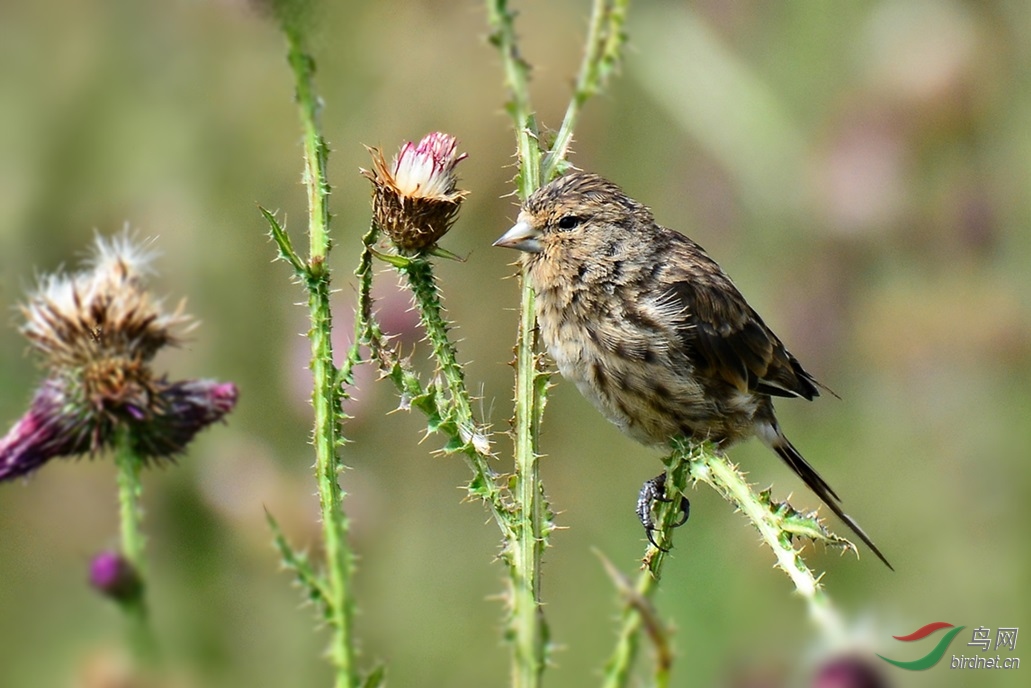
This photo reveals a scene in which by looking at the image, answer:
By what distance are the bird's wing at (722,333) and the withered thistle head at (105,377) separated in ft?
4.79

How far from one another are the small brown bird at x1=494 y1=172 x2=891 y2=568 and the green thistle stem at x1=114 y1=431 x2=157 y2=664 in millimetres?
1235

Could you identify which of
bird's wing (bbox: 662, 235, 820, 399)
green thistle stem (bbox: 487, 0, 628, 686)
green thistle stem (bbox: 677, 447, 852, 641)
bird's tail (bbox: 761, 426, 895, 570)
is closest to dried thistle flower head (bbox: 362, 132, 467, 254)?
green thistle stem (bbox: 487, 0, 628, 686)

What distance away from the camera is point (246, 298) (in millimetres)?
5645

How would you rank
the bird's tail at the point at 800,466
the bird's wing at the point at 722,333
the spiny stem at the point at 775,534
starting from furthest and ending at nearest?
the bird's tail at the point at 800,466, the bird's wing at the point at 722,333, the spiny stem at the point at 775,534

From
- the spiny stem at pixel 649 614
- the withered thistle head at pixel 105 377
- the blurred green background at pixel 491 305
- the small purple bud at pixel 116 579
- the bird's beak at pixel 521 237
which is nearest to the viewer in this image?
the spiny stem at pixel 649 614

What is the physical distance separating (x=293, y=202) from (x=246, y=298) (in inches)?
20.1

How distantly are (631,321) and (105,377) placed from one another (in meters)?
1.57

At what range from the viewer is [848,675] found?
2.49 meters

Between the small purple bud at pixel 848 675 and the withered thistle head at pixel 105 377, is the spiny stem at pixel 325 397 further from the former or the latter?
the withered thistle head at pixel 105 377

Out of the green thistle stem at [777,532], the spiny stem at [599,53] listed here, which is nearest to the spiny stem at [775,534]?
the green thistle stem at [777,532]

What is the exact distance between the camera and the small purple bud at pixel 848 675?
2424 millimetres

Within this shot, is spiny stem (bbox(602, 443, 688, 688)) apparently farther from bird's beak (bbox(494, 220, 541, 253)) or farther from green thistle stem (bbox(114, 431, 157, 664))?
green thistle stem (bbox(114, 431, 157, 664))

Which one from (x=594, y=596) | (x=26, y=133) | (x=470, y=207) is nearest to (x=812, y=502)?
(x=594, y=596)

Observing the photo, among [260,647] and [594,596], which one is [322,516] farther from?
[594,596]
